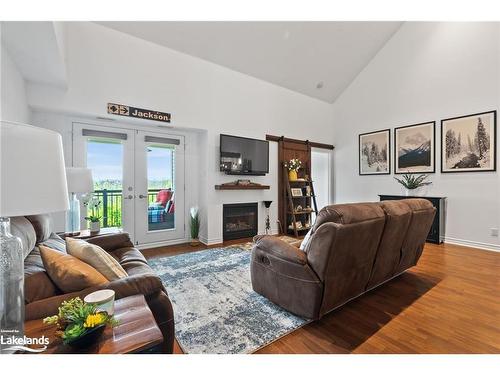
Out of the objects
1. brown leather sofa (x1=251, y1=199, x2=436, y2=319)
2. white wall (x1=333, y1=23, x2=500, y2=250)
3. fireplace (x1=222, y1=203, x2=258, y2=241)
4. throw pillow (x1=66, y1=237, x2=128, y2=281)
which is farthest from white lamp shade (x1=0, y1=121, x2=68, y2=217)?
white wall (x1=333, y1=23, x2=500, y2=250)

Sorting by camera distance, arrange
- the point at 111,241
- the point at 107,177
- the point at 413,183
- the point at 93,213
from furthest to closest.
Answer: the point at 413,183 → the point at 107,177 → the point at 93,213 → the point at 111,241

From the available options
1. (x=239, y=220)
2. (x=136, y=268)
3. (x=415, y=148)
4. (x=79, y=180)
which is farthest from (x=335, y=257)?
(x=415, y=148)

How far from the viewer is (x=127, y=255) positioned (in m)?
2.33

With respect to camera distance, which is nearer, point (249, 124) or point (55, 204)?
point (55, 204)

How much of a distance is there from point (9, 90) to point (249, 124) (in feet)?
12.2

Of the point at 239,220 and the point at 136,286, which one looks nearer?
the point at 136,286

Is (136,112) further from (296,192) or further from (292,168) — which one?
(296,192)

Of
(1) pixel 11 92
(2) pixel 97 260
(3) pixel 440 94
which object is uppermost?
(3) pixel 440 94

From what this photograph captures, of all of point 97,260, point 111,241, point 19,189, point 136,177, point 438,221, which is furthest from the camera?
point 438,221

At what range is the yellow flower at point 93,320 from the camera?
2.93 ft

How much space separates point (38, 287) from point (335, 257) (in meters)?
1.86
